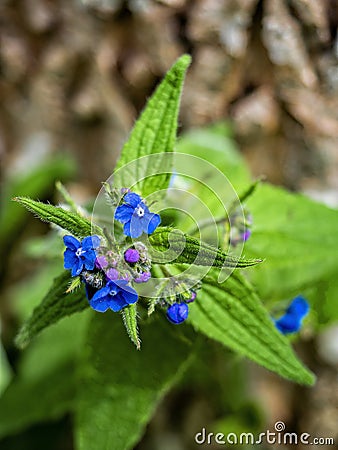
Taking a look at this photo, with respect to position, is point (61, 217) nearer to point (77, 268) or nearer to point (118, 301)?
point (77, 268)

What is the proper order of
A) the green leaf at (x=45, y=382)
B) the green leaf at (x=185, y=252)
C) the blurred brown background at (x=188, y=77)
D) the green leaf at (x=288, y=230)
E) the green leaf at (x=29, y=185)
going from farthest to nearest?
1. the green leaf at (x=29, y=185)
2. the blurred brown background at (x=188, y=77)
3. the green leaf at (x=45, y=382)
4. the green leaf at (x=288, y=230)
5. the green leaf at (x=185, y=252)

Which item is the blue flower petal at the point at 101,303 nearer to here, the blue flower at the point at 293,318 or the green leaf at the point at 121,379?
the green leaf at the point at 121,379

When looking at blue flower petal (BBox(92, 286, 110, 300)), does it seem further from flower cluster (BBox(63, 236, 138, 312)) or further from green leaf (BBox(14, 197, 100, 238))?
green leaf (BBox(14, 197, 100, 238))

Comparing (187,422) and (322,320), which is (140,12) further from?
(187,422)

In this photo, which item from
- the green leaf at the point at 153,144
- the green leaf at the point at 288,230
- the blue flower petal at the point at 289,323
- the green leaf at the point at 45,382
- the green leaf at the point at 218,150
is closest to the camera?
the green leaf at the point at 153,144

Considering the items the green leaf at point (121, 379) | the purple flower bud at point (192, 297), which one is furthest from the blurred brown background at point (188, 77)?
the purple flower bud at point (192, 297)

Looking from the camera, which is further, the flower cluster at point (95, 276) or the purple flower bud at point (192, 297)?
the purple flower bud at point (192, 297)
